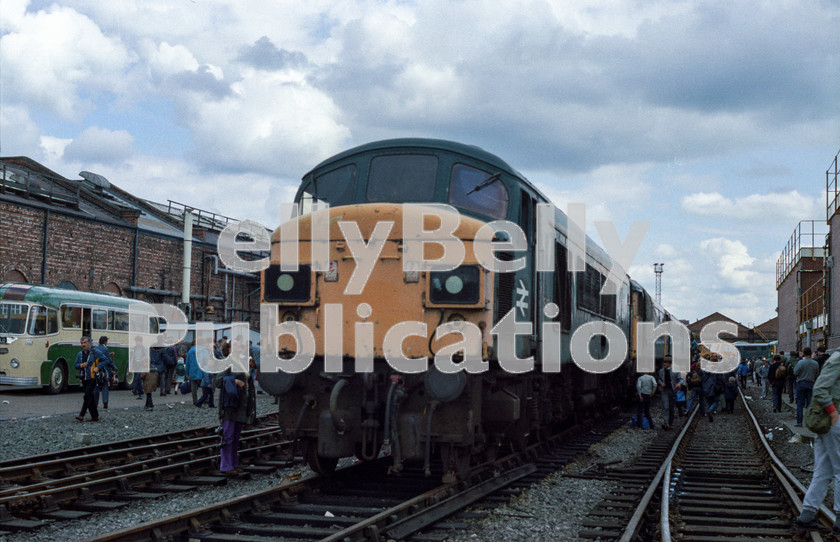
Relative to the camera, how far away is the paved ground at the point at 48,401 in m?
17.8

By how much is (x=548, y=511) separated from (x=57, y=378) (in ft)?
63.7

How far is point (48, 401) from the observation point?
2091 cm

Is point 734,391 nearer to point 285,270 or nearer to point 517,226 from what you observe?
point 517,226

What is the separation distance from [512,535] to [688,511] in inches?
86.2

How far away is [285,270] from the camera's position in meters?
8.13

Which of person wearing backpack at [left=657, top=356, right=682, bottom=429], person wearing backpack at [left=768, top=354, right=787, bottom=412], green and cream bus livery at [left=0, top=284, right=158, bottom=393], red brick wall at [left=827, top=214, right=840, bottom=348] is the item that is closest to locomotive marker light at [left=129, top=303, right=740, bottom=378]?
person wearing backpack at [left=657, top=356, right=682, bottom=429]

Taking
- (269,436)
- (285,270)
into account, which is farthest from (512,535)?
(269,436)

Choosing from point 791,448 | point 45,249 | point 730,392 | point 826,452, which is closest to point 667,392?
point 791,448

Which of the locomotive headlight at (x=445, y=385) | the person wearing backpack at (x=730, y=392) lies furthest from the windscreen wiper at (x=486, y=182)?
the person wearing backpack at (x=730, y=392)

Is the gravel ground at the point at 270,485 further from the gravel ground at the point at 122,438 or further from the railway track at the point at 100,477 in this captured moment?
the railway track at the point at 100,477

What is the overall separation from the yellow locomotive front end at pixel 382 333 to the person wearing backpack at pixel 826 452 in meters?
2.97

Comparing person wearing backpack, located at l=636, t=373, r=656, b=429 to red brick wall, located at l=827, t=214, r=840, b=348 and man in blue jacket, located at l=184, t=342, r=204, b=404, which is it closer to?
red brick wall, located at l=827, t=214, r=840, b=348

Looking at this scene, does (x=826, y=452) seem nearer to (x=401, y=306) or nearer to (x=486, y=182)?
(x=401, y=306)

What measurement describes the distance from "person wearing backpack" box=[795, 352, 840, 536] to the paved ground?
48.3 ft
